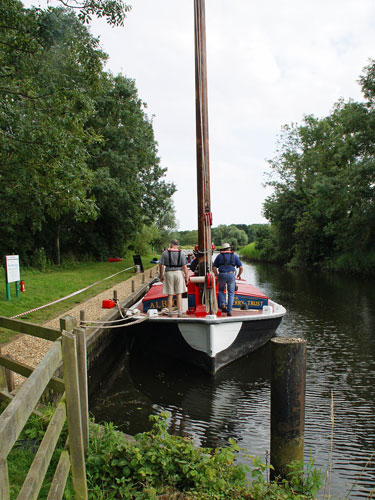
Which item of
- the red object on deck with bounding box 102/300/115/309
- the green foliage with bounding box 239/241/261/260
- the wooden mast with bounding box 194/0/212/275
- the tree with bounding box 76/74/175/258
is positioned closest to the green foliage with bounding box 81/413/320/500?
the wooden mast with bounding box 194/0/212/275

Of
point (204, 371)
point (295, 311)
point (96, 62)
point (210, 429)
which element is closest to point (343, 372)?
point (204, 371)

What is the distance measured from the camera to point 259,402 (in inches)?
250

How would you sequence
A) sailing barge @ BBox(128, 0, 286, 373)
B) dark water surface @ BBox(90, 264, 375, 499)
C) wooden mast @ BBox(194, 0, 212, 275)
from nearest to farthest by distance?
dark water surface @ BBox(90, 264, 375, 499)
sailing barge @ BBox(128, 0, 286, 373)
wooden mast @ BBox(194, 0, 212, 275)

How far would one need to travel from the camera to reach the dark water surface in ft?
15.5

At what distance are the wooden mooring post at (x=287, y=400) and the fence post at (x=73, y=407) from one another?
1760mm

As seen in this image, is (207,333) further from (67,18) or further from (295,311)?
(295,311)

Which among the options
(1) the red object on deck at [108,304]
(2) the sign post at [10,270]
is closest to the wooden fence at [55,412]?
(1) the red object on deck at [108,304]

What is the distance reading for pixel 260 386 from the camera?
277 inches

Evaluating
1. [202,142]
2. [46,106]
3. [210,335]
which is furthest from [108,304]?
[46,106]

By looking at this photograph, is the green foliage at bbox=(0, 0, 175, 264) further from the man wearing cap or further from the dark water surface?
the dark water surface

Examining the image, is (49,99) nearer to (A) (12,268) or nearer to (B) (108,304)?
(A) (12,268)

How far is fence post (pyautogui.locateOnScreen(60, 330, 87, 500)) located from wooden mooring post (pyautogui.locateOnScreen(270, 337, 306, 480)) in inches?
69.3

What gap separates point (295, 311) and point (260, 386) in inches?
296

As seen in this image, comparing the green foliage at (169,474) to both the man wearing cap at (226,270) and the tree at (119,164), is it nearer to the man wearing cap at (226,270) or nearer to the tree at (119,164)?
the man wearing cap at (226,270)
